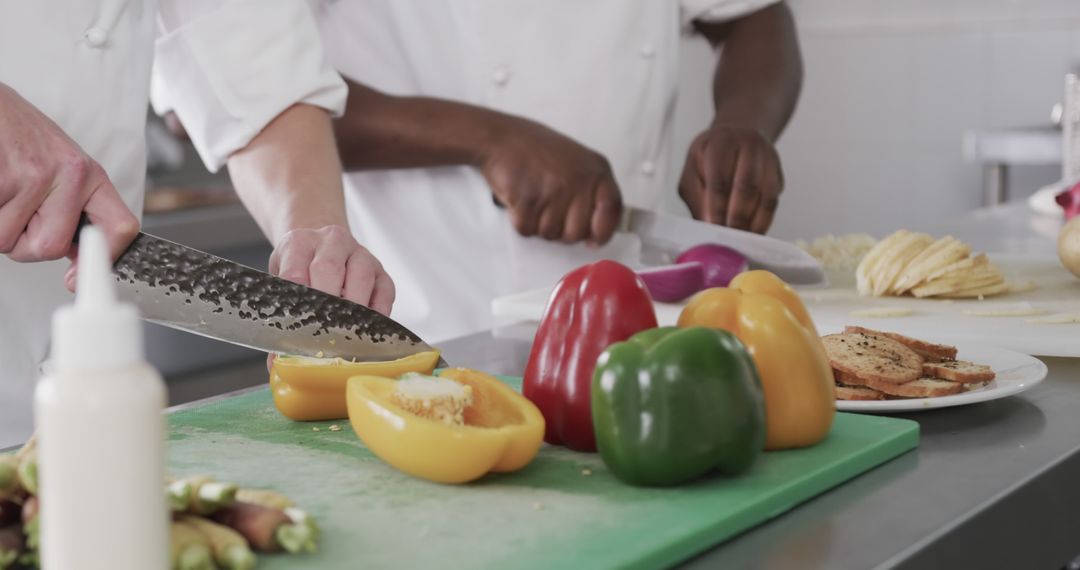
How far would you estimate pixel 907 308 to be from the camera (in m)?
1.49

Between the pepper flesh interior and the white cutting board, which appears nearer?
the pepper flesh interior

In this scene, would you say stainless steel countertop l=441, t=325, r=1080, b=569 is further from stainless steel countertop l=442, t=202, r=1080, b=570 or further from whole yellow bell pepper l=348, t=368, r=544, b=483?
whole yellow bell pepper l=348, t=368, r=544, b=483

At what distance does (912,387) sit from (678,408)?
1.09 feet

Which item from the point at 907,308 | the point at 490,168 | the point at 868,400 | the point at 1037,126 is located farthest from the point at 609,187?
the point at 1037,126

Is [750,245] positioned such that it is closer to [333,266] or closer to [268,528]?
[333,266]

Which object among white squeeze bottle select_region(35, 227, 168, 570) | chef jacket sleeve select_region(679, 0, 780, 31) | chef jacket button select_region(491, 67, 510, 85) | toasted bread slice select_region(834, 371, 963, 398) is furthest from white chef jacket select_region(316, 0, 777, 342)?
white squeeze bottle select_region(35, 227, 168, 570)

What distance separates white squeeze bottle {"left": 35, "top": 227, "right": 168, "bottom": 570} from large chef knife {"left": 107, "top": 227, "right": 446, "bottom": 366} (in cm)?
50

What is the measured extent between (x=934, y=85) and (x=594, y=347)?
11.6ft

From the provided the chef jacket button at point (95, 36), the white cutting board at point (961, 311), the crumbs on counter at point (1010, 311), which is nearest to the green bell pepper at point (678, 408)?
the white cutting board at point (961, 311)

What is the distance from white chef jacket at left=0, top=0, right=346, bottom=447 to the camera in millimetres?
1369

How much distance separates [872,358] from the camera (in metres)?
1.11

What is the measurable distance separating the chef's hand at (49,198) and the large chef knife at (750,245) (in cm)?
85

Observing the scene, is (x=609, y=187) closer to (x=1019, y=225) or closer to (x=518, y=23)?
(x=518, y=23)

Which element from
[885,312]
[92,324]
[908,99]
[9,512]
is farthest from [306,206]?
[908,99]
